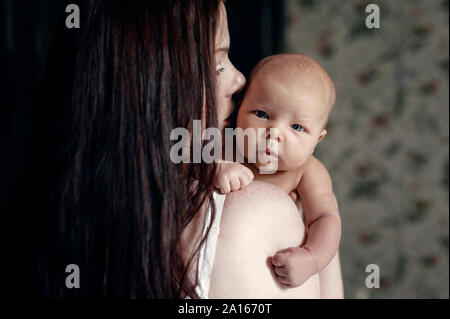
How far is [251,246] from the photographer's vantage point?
688 mm

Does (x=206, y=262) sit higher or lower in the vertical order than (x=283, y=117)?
lower

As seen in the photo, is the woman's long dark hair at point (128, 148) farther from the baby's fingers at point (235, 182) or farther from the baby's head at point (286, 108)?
the baby's head at point (286, 108)

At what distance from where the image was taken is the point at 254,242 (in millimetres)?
694

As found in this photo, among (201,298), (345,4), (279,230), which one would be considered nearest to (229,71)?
(279,230)

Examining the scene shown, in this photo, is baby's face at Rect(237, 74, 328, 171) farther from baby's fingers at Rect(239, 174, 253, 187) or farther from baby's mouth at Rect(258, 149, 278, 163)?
baby's fingers at Rect(239, 174, 253, 187)

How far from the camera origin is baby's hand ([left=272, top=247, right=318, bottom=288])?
0.70m

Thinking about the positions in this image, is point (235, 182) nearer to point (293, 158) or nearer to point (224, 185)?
point (224, 185)

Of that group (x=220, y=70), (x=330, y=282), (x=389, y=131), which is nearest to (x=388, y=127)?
(x=389, y=131)

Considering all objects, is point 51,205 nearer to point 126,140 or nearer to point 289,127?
point 126,140

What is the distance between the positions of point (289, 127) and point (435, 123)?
1728mm

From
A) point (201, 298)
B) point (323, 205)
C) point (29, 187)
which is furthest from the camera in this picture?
point (323, 205)

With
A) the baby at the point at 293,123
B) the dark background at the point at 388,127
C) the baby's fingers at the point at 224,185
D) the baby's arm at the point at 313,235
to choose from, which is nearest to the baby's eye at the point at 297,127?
the baby at the point at 293,123

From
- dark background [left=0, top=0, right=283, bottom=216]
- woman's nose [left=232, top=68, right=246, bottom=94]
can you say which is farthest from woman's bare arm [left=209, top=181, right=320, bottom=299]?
dark background [left=0, top=0, right=283, bottom=216]

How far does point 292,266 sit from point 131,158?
320mm
